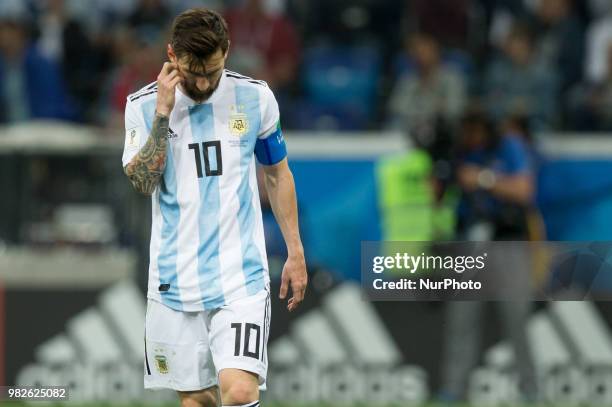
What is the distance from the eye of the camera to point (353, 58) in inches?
490

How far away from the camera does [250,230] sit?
582 cm

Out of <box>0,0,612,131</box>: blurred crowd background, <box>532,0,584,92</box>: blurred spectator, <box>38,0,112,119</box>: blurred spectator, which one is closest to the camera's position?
<box>0,0,612,131</box>: blurred crowd background

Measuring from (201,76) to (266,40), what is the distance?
6949 millimetres

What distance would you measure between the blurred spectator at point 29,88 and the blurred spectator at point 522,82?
12.1 feet

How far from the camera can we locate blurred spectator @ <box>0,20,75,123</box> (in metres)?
12.1

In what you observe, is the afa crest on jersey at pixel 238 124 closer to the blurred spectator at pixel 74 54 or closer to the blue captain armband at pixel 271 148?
the blue captain armband at pixel 271 148

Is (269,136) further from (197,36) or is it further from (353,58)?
(353,58)

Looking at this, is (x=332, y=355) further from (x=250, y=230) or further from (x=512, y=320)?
(x=250, y=230)

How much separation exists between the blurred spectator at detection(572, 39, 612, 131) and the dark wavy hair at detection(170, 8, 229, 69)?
22.3 ft
